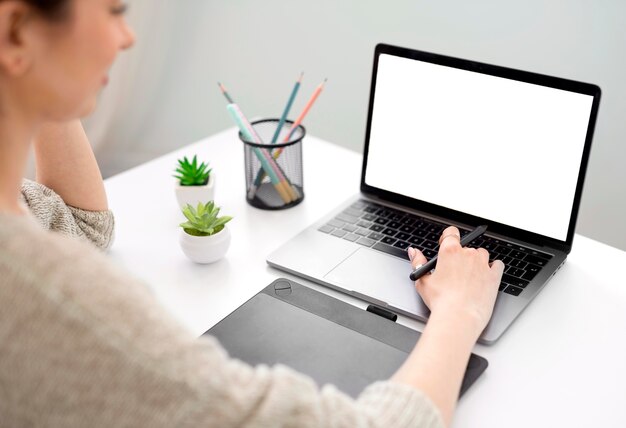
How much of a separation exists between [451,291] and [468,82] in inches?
14.2

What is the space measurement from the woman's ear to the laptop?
54cm

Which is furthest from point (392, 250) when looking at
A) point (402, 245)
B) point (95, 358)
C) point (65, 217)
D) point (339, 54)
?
point (339, 54)

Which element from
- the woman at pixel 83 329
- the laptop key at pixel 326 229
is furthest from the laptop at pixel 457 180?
the woman at pixel 83 329

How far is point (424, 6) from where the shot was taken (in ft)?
6.52

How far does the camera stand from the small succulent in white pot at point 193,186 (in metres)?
1.21

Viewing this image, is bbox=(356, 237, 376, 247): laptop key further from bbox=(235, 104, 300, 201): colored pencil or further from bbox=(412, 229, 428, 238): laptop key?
bbox=(235, 104, 300, 201): colored pencil

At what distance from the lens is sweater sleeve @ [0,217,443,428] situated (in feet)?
1.93

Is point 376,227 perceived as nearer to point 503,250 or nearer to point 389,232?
point 389,232

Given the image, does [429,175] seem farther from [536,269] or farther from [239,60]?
[239,60]

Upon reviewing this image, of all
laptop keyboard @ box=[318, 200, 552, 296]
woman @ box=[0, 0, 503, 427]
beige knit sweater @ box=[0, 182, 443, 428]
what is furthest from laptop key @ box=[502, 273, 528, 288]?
beige knit sweater @ box=[0, 182, 443, 428]

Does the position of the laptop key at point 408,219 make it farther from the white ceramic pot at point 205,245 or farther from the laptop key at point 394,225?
the white ceramic pot at point 205,245

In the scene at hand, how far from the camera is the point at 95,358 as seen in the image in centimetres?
60

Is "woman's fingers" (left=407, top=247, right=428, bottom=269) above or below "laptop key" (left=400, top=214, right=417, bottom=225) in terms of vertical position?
above

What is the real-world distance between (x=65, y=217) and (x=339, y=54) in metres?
1.31
